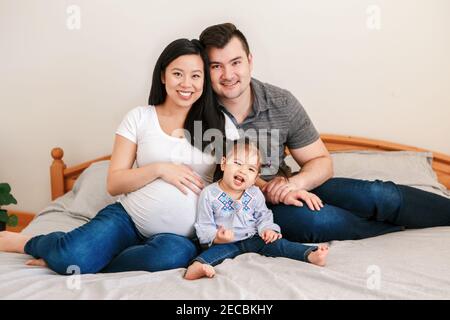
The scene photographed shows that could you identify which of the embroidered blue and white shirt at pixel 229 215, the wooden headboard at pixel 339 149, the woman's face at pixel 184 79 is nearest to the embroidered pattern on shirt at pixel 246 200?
the embroidered blue and white shirt at pixel 229 215

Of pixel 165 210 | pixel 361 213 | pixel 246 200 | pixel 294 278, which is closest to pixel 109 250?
pixel 165 210

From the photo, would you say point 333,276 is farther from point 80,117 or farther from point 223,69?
point 80,117

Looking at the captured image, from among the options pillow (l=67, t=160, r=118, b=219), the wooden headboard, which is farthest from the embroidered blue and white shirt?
the wooden headboard

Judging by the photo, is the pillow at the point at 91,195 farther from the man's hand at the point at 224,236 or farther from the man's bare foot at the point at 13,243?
the man's hand at the point at 224,236

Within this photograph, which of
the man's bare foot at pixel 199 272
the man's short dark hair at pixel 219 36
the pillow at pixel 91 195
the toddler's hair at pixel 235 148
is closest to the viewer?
the man's bare foot at pixel 199 272

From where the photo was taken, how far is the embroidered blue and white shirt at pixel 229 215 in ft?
4.58

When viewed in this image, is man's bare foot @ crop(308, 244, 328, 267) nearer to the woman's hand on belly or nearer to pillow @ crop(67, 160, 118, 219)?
the woman's hand on belly

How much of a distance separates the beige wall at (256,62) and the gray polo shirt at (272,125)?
0.60 meters

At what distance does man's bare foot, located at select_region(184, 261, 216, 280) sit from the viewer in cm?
122

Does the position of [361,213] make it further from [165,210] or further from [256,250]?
[165,210]

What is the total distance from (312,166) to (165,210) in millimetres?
535

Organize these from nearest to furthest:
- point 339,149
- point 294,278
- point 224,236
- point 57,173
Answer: point 294,278, point 224,236, point 339,149, point 57,173

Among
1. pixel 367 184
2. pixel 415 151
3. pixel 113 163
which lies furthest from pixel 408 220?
pixel 113 163

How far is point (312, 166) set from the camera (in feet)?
5.38
